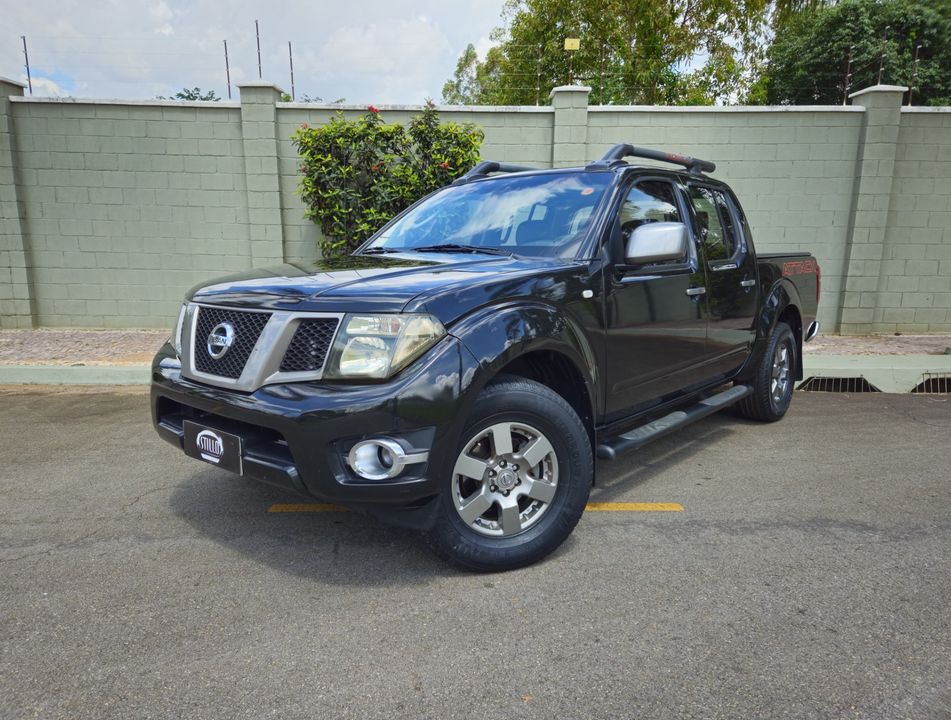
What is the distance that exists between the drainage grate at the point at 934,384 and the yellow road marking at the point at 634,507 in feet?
14.8

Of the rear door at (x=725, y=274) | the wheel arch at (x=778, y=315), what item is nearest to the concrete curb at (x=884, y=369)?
the wheel arch at (x=778, y=315)

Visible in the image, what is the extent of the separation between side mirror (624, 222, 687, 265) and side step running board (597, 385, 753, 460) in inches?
36.5

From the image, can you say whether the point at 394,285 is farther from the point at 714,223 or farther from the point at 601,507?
the point at 714,223

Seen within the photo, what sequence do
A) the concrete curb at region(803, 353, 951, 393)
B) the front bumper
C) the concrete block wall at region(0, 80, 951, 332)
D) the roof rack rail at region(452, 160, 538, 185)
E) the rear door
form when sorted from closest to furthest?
the front bumper
the rear door
the roof rack rail at region(452, 160, 538, 185)
the concrete curb at region(803, 353, 951, 393)
the concrete block wall at region(0, 80, 951, 332)

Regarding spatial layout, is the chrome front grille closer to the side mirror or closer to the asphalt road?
the asphalt road

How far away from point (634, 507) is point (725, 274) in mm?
1714

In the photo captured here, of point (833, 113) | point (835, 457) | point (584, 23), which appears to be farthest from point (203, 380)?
point (584, 23)

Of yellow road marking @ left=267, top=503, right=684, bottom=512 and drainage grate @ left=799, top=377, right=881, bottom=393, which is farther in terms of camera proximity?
drainage grate @ left=799, top=377, right=881, bottom=393

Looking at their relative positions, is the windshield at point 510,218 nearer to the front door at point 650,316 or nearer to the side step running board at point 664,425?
the front door at point 650,316

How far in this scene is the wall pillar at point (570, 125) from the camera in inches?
339

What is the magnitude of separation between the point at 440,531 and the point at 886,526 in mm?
2358

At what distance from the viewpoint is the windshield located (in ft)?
11.1

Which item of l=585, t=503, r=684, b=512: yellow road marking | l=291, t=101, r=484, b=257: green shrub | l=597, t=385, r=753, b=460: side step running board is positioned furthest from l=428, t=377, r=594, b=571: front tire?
l=291, t=101, r=484, b=257: green shrub

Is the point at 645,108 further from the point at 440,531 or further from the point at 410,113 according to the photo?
the point at 440,531
